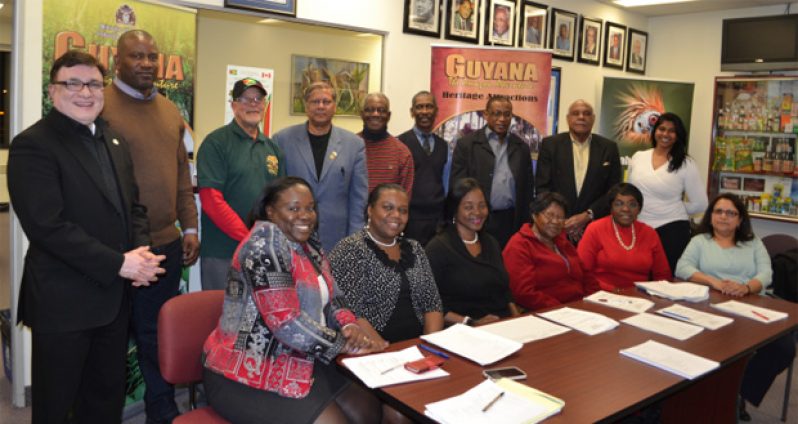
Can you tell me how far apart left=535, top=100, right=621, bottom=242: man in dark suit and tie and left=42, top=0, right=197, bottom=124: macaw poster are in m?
2.42

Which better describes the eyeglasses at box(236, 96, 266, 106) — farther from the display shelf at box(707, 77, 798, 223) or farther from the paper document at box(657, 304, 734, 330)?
the display shelf at box(707, 77, 798, 223)

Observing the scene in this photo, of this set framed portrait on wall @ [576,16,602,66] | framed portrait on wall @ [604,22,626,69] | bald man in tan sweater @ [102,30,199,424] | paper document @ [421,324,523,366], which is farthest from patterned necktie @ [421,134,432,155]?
framed portrait on wall @ [604,22,626,69]

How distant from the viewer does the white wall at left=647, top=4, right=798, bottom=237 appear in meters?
7.07

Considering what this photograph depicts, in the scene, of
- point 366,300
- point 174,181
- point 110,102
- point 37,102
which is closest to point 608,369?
point 366,300

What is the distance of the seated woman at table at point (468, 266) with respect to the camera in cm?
301

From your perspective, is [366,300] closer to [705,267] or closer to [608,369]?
[608,369]

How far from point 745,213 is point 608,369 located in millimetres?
2024

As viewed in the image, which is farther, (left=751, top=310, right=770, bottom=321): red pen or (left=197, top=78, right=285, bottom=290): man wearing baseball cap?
(left=197, top=78, right=285, bottom=290): man wearing baseball cap

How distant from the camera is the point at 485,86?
4.89 m

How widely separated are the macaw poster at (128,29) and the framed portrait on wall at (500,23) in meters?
2.96

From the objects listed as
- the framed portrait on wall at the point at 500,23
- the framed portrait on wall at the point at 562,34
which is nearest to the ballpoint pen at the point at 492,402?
the framed portrait on wall at the point at 500,23

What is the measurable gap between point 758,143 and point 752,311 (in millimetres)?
4374

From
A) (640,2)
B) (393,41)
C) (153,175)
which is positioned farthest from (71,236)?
(640,2)

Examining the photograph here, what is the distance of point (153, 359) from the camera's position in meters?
2.92
